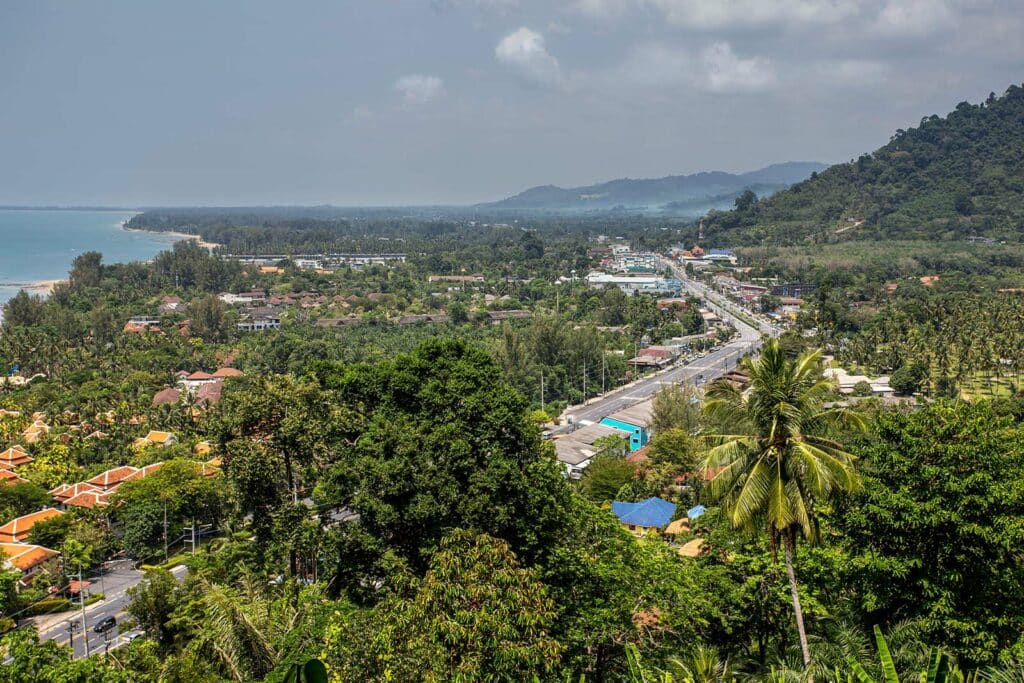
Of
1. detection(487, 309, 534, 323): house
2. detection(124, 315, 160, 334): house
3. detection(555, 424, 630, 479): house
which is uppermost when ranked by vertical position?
detection(124, 315, 160, 334): house

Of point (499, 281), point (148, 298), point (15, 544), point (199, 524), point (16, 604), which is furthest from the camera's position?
Answer: point (499, 281)

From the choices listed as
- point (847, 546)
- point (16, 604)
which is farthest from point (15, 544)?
point (847, 546)

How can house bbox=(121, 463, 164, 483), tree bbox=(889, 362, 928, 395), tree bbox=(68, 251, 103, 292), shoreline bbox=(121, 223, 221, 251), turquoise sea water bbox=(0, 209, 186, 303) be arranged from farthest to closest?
shoreline bbox=(121, 223, 221, 251)
turquoise sea water bbox=(0, 209, 186, 303)
tree bbox=(68, 251, 103, 292)
tree bbox=(889, 362, 928, 395)
house bbox=(121, 463, 164, 483)

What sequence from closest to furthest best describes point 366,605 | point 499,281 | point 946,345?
point 366,605 → point 946,345 → point 499,281

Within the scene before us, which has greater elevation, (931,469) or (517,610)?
(931,469)

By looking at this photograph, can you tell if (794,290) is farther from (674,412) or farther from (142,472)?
(142,472)

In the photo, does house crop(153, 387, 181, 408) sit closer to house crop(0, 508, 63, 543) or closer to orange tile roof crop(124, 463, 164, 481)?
orange tile roof crop(124, 463, 164, 481)

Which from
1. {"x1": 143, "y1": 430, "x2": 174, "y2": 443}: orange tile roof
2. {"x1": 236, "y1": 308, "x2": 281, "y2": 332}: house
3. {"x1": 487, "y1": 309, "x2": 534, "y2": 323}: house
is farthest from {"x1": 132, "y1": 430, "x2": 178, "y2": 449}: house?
{"x1": 487, "y1": 309, "x2": 534, "y2": 323}: house

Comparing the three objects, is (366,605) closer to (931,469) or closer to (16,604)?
(931,469)
